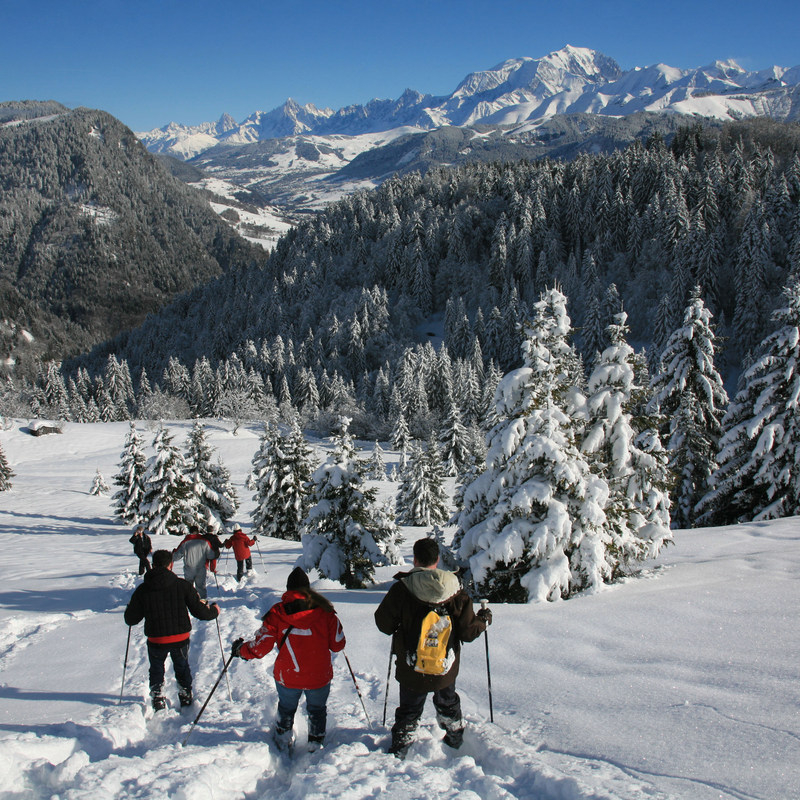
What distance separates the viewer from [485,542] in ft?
32.5

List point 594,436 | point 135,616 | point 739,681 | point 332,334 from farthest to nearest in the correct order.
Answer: point 332,334
point 594,436
point 135,616
point 739,681

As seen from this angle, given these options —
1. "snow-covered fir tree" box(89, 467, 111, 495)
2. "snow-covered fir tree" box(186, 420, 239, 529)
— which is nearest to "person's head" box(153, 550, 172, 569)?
"snow-covered fir tree" box(186, 420, 239, 529)

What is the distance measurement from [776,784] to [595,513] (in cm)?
584

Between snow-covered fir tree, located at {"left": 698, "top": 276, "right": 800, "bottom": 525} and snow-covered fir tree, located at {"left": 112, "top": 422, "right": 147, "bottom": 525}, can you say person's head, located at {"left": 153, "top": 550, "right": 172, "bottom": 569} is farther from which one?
snow-covered fir tree, located at {"left": 112, "top": 422, "right": 147, "bottom": 525}

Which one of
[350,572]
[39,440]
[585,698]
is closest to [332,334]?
[39,440]

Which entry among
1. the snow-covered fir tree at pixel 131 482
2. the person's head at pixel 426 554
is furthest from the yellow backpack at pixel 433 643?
the snow-covered fir tree at pixel 131 482

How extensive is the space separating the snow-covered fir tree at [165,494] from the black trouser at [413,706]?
22339 millimetres

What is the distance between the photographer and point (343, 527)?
44.5 feet

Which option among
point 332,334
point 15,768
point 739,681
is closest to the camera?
point 15,768

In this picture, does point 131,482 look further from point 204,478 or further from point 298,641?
point 298,641

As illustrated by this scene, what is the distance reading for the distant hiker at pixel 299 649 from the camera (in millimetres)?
4824

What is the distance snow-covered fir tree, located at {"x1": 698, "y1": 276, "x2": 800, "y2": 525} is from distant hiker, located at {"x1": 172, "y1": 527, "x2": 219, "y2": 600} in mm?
17353

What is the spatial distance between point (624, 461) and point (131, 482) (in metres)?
27.2

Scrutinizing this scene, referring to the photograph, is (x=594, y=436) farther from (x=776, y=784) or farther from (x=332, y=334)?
(x=332, y=334)
